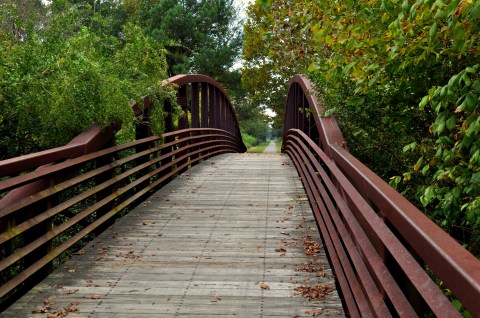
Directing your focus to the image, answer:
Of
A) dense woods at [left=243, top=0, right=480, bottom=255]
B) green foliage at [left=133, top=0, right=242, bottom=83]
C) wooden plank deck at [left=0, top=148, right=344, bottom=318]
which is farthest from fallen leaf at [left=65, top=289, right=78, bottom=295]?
green foliage at [left=133, top=0, right=242, bottom=83]

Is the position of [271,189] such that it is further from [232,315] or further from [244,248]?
[232,315]

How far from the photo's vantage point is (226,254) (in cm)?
557

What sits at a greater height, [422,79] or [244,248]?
[422,79]

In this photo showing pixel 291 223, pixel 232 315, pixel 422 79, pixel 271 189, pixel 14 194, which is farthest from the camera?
pixel 271 189

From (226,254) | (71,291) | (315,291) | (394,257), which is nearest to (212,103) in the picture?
(226,254)

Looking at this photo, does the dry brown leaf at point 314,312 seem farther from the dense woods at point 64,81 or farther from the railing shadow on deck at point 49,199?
the dense woods at point 64,81

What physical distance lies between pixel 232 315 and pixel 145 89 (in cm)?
473

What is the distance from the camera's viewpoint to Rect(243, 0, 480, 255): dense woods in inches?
144

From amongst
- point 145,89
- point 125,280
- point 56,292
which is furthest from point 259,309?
point 145,89

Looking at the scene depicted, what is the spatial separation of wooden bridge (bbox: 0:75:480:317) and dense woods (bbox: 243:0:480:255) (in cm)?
67

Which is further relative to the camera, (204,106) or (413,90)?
(204,106)

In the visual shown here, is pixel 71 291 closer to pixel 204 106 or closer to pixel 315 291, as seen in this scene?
pixel 315 291

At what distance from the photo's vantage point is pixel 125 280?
4754 millimetres

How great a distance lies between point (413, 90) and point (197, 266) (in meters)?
3.23
